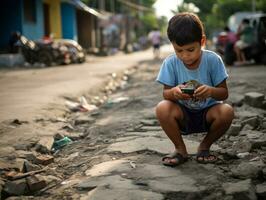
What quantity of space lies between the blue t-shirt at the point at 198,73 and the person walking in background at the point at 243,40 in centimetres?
984

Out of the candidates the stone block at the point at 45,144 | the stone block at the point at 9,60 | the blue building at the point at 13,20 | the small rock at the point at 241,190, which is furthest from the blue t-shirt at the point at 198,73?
the blue building at the point at 13,20

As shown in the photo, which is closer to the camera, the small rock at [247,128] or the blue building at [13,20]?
the small rock at [247,128]

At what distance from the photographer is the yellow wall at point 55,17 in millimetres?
23275

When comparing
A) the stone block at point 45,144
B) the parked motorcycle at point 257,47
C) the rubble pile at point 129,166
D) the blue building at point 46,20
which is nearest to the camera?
the rubble pile at point 129,166

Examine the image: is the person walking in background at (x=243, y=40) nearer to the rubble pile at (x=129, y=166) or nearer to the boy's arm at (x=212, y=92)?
the rubble pile at (x=129, y=166)

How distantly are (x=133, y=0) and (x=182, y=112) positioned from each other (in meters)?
54.2

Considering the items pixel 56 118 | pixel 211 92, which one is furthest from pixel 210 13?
pixel 211 92

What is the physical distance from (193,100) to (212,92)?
199mm

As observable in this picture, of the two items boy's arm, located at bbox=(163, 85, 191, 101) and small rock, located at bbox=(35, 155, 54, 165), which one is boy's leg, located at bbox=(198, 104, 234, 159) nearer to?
boy's arm, located at bbox=(163, 85, 191, 101)

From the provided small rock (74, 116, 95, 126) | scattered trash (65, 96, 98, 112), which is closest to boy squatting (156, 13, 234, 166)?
small rock (74, 116, 95, 126)

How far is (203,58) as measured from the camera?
3.49 metres

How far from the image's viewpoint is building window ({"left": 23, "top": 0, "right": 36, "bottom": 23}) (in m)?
18.9

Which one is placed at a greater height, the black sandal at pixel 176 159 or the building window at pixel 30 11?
the building window at pixel 30 11

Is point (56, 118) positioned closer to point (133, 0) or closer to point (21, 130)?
point (21, 130)
